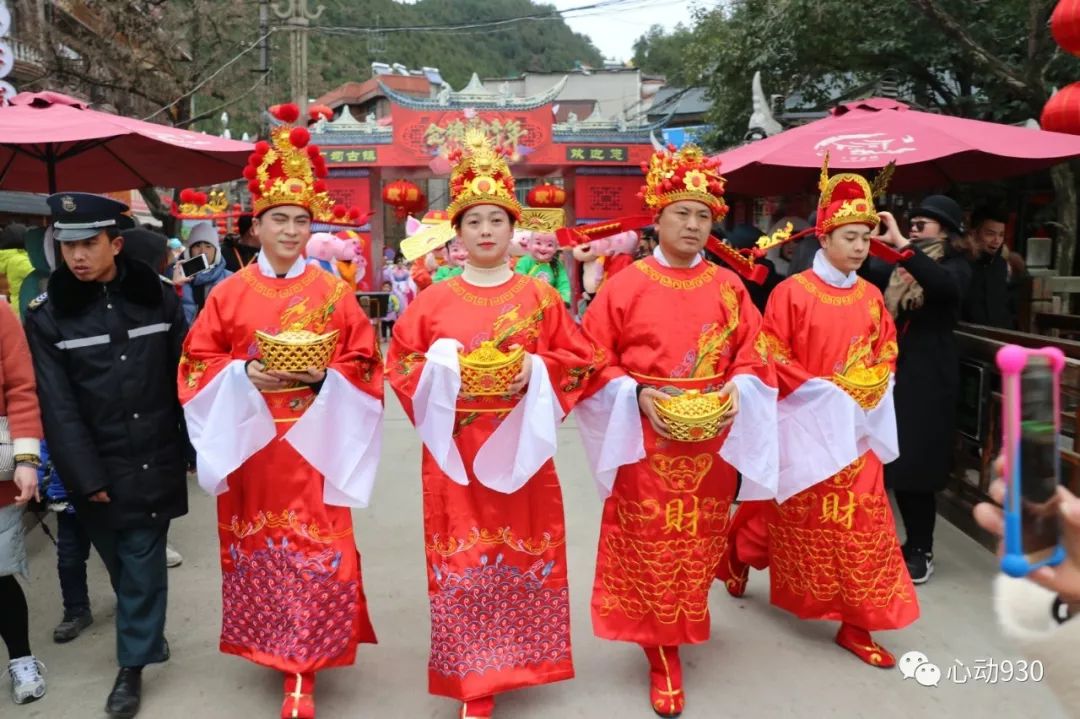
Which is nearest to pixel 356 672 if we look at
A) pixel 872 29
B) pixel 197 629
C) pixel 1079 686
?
pixel 197 629

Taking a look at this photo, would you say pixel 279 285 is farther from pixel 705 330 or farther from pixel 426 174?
pixel 426 174

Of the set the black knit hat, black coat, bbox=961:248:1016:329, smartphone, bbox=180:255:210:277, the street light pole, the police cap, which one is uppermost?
the street light pole

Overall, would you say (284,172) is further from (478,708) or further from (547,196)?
(547,196)

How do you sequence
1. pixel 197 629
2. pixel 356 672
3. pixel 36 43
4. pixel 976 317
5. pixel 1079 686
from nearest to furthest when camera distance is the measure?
1. pixel 1079 686
2. pixel 356 672
3. pixel 197 629
4. pixel 976 317
5. pixel 36 43

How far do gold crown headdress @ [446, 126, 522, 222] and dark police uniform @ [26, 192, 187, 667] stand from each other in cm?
121

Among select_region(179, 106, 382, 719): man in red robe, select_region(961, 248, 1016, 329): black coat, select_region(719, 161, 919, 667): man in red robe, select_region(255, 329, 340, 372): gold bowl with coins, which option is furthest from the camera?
select_region(961, 248, 1016, 329): black coat

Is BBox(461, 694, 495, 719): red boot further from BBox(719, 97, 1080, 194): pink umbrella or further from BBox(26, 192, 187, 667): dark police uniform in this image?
BBox(719, 97, 1080, 194): pink umbrella

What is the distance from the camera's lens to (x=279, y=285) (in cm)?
301

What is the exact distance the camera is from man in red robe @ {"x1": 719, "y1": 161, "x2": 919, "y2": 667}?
3287 millimetres

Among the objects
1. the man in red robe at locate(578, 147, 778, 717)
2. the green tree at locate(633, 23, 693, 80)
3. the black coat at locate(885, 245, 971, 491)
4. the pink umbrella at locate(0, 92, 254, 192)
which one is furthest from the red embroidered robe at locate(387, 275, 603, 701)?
the green tree at locate(633, 23, 693, 80)

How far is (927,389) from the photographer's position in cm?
416

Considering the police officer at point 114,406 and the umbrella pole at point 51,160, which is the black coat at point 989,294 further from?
the umbrella pole at point 51,160

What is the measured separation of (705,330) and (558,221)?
14.2ft

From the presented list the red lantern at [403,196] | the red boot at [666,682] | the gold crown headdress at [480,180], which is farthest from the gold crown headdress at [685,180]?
the red lantern at [403,196]
